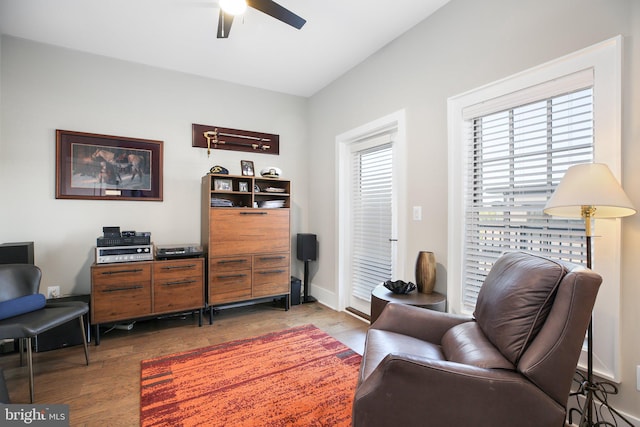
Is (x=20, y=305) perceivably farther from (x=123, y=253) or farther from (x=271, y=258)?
(x=271, y=258)

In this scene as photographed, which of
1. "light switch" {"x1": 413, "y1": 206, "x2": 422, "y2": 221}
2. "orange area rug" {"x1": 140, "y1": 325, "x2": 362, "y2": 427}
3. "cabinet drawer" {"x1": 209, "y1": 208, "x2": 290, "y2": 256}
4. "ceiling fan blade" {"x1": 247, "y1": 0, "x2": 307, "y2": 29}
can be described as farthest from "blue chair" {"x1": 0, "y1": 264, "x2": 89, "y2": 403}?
"light switch" {"x1": 413, "y1": 206, "x2": 422, "y2": 221}

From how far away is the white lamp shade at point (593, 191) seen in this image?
4.39 ft

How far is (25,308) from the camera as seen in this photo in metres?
2.20

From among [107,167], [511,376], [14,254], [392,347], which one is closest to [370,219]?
[392,347]

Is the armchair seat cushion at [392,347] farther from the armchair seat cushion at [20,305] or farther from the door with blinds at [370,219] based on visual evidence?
the armchair seat cushion at [20,305]

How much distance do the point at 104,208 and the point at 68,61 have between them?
1.54 meters

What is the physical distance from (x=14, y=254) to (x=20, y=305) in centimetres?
64

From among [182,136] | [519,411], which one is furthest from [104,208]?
[519,411]

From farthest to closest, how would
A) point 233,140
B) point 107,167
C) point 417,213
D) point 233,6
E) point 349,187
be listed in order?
point 233,140 → point 349,187 → point 107,167 → point 417,213 → point 233,6

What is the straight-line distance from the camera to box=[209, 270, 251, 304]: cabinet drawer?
3363 millimetres

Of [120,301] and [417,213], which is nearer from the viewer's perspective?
[417,213]

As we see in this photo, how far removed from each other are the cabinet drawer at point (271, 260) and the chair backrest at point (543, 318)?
2.59 metres

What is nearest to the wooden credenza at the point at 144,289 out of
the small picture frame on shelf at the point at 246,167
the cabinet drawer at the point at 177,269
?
the cabinet drawer at the point at 177,269

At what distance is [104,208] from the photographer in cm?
328
